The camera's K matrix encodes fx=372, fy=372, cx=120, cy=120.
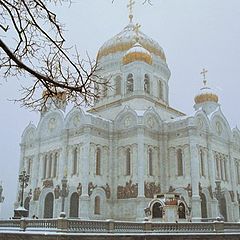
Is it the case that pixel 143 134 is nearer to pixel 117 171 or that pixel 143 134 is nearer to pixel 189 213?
pixel 117 171

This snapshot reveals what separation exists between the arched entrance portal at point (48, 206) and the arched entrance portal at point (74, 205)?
326cm

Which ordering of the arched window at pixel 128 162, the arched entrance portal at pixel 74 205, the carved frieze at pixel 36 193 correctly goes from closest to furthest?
1. the arched entrance portal at pixel 74 205
2. the arched window at pixel 128 162
3. the carved frieze at pixel 36 193

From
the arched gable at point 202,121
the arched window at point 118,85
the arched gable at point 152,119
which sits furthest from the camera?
the arched window at point 118,85

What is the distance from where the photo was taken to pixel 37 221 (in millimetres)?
20031

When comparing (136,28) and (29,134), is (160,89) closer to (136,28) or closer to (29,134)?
(136,28)

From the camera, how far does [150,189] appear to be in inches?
1303

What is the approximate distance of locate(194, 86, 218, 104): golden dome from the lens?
42.4 m

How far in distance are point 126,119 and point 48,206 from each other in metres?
11.4

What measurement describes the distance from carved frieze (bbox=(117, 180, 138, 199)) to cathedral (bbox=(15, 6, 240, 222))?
0.09 meters

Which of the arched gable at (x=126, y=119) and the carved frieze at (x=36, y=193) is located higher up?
the arched gable at (x=126, y=119)

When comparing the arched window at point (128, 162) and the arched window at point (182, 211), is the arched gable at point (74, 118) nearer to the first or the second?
the arched window at point (128, 162)

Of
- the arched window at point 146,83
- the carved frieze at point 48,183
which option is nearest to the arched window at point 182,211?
the carved frieze at point 48,183

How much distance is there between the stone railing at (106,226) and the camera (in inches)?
751

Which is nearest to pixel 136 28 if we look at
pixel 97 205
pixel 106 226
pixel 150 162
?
pixel 150 162
